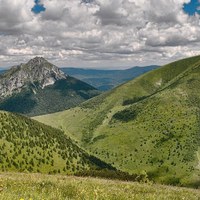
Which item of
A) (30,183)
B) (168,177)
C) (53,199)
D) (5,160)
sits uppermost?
(53,199)

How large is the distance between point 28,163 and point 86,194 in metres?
174

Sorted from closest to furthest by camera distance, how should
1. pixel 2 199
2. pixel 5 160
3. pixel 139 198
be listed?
pixel 2 199
pixel 139 198
pixel 5 160

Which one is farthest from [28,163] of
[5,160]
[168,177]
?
[168,177]

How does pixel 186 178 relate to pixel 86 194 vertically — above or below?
below

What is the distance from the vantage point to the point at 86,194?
14938 mm

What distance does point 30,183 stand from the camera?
19.0 m

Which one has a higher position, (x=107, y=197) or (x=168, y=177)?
(x=107, y=197)

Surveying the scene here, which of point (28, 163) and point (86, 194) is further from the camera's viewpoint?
point (28, 163)

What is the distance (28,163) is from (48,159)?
16.1m

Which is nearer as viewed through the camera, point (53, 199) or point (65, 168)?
point (53, 199)

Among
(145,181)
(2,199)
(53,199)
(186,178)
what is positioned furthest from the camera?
(186,178)

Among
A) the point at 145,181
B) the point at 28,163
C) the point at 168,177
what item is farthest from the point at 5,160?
the point at 145,181

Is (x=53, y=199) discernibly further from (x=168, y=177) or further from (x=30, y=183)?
(x=168, y=177)

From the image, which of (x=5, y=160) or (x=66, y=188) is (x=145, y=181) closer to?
(x=66, y=188)
